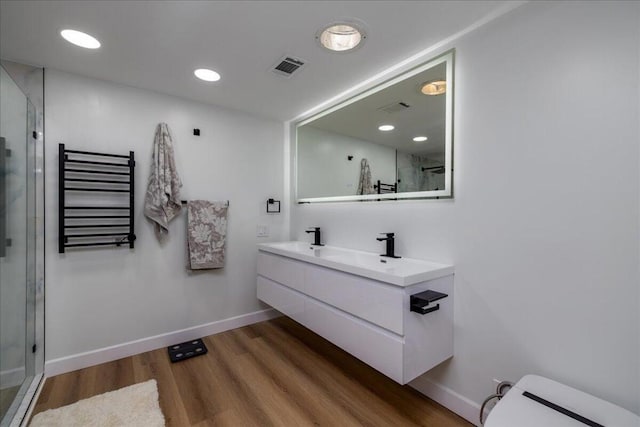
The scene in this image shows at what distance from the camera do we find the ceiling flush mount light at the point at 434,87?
69.1 inches

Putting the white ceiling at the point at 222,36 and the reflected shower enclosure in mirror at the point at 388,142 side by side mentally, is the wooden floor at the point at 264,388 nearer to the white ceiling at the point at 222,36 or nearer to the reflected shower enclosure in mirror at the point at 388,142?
the reflected shower enclosure in mirror at the point at 388,142

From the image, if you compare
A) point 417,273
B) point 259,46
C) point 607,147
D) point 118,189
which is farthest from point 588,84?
point 118,189

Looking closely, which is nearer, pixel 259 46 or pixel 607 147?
pixel 607 147

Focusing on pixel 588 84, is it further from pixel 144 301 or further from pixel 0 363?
pixel 0 363

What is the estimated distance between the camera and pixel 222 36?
168 cm

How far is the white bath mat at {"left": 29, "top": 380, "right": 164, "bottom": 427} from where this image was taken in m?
1.61

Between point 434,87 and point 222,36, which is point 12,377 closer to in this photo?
point 222,36

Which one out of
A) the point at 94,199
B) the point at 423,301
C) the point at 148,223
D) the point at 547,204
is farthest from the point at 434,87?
the point at 94,199

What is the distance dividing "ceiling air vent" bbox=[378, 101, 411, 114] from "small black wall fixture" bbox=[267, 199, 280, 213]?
1.57m

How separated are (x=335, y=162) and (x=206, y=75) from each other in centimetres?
131

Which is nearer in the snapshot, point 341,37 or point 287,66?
point 341,37

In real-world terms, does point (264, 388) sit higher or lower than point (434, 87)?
lower

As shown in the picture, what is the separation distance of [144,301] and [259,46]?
2271 millimetres

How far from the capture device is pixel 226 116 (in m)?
2.86
